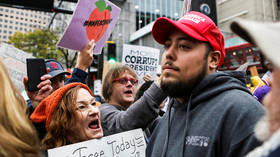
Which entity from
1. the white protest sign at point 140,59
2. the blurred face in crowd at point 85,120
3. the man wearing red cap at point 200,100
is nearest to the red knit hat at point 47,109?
the blurred face in crowd at point 85,120

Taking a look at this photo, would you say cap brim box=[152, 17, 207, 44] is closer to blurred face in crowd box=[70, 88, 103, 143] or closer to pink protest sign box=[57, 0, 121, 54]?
blurred face in crowd box=[70, 88, 103, 143]

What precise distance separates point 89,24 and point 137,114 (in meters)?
1.29

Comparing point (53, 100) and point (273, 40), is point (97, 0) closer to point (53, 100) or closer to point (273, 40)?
point (53, 100)

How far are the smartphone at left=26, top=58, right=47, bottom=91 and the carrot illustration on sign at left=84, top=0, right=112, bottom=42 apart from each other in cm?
67

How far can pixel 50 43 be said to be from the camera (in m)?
18.1

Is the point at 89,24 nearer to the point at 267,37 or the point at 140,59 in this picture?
the point at 140,59

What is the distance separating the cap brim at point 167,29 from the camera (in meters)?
1.65

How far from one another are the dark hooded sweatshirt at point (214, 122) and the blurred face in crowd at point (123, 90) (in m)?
1.28

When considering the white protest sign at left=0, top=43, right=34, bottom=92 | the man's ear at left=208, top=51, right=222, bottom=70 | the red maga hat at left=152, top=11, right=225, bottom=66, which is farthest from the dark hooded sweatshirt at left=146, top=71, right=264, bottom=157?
the white protest sign at left=0, top=43, right=34, bottom=92

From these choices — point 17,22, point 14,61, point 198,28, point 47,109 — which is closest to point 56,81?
point 14,61

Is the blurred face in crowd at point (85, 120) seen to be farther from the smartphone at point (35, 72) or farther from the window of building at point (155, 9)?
the window of building at point (155, 9)

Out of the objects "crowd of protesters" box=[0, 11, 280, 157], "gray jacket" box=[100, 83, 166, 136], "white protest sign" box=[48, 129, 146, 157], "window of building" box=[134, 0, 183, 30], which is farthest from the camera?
"window of building" box=[134, 0, 183, 30]

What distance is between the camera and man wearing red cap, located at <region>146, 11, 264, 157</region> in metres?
1.29

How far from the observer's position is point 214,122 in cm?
138
